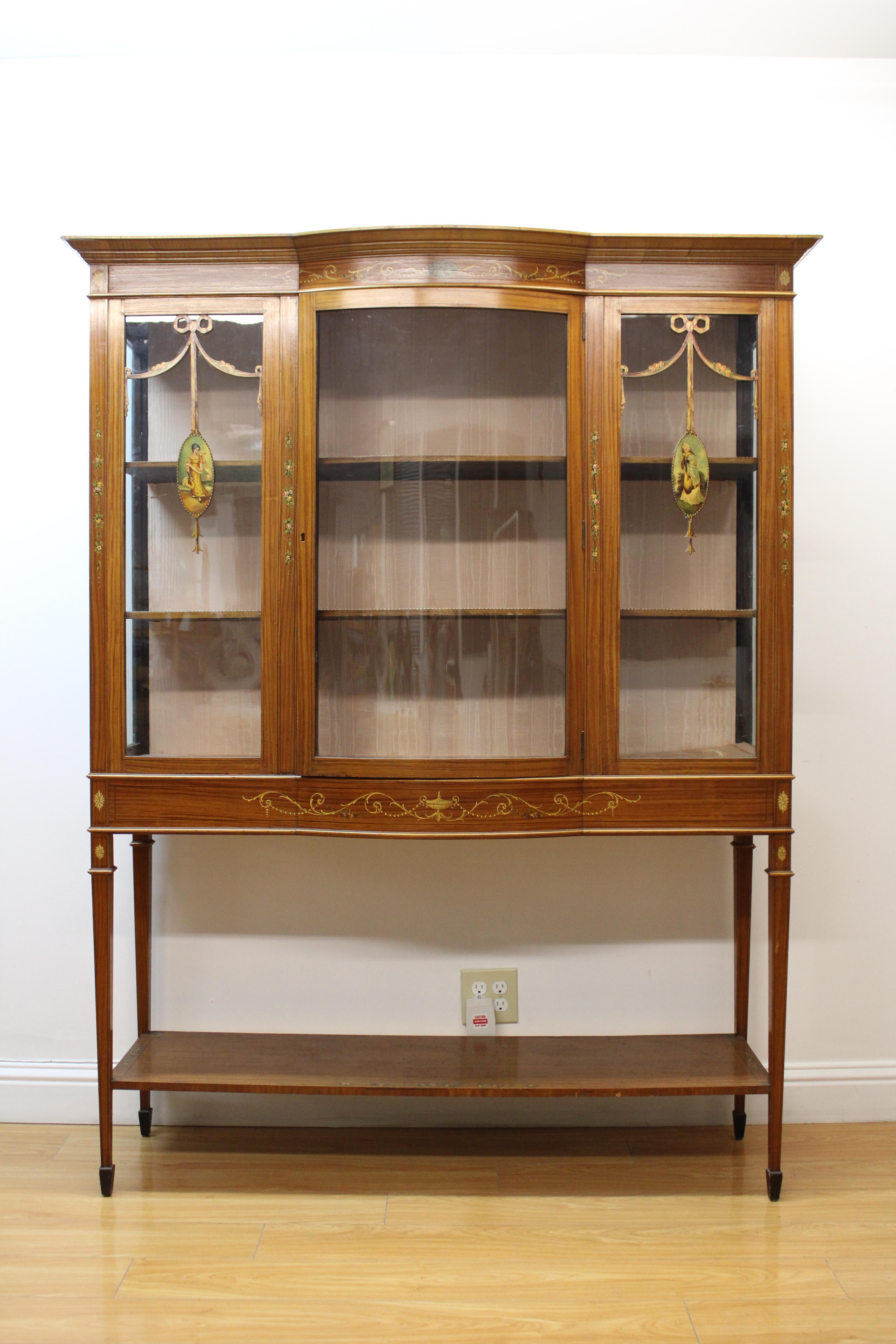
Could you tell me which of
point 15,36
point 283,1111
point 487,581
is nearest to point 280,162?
point 15,36

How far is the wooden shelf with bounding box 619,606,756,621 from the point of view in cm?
171

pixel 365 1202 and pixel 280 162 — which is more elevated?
pixel 280 162

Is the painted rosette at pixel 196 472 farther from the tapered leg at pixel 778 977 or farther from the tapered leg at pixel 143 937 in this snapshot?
the tapered leg at pixel 778 977

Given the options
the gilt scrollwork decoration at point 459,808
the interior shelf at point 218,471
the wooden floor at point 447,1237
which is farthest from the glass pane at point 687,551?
the wooden floor at point 447,1237

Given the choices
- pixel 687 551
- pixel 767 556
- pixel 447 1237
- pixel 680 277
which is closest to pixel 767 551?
pixel 767 556

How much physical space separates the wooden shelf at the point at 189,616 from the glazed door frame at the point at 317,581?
0.12 meters

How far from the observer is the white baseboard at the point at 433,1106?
2.03 m

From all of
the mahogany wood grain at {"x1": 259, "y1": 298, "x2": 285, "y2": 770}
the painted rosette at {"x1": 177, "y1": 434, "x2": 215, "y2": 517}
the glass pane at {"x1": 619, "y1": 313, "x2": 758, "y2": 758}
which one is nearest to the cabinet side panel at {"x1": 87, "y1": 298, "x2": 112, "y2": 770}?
the painted rosette at {"x1": 177, "y1": 434, "x2": 215, "y2": 517}

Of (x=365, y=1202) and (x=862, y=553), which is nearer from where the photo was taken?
(x=365, y=1202)

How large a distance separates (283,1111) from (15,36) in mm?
2428

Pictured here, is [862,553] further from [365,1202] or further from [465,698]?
[365,1202]

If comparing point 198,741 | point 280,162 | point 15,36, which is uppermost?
point 15,36

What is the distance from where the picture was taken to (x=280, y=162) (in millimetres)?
2031

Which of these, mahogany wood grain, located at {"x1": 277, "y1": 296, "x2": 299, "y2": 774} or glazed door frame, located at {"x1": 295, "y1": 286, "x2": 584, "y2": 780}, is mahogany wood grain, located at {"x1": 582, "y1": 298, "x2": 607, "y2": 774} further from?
mahogany wood grain, located at {"x1": 277, "y1": 296, "x2": 299, "y2": 774}
